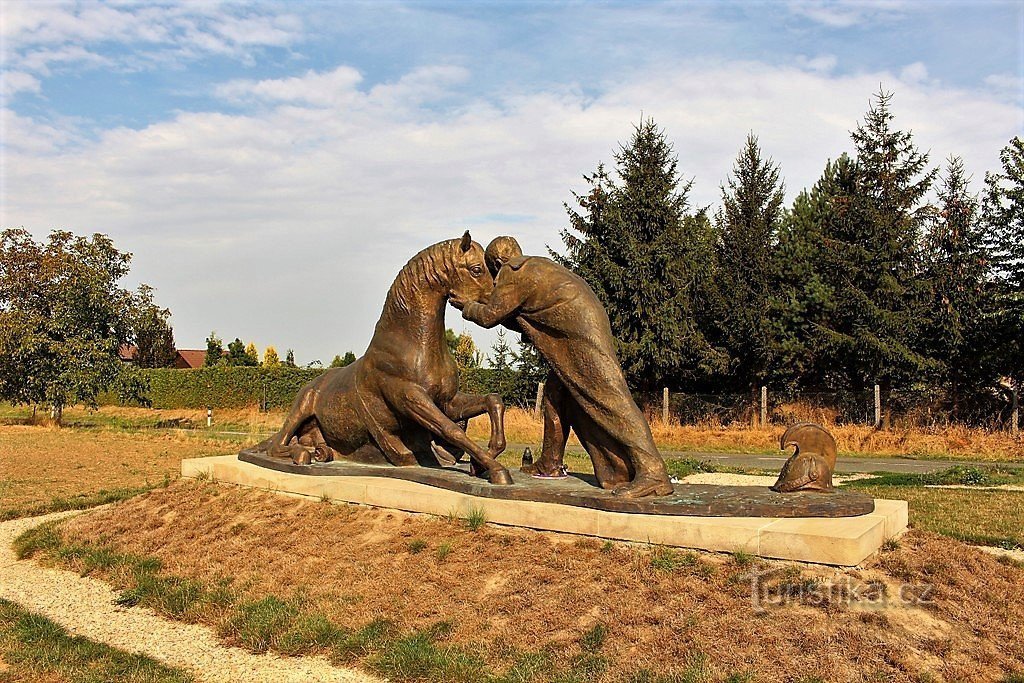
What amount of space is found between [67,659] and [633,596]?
11.0ft

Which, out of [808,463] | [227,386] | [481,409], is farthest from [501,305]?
[227,386]

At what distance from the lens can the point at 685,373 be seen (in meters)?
24.1

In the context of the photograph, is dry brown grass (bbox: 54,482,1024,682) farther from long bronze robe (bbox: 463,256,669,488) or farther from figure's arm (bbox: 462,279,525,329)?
figure's arm (bbox: 462,279,525,329)

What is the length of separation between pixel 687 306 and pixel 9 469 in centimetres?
1578

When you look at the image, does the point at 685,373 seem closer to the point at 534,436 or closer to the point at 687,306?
the point at 687,306

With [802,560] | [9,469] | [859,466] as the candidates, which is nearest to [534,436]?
[859,466]

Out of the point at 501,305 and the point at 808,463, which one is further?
the point at 501,305

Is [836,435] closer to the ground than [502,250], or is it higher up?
closer to the ground

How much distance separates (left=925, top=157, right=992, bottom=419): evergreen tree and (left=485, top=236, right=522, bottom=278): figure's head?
15.8 metres

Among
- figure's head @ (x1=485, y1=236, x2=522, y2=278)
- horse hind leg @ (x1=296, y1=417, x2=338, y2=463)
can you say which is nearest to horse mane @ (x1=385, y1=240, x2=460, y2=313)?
figure's head @ (x1=485, y1=236, x2=522, y2=278)

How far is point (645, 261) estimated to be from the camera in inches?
872

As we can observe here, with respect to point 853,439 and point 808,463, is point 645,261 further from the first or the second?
point 808,463

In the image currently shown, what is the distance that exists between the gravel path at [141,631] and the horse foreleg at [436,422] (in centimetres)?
240

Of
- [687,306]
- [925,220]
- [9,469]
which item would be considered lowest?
[9,469]
